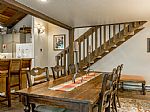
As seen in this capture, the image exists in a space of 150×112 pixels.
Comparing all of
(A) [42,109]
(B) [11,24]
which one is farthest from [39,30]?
(A) [42,109]

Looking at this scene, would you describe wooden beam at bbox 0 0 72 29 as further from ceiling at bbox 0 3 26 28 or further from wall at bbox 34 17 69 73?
ceiling at bbox 0 3 26 28

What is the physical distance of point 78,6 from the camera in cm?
413

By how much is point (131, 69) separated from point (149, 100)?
1956 mm

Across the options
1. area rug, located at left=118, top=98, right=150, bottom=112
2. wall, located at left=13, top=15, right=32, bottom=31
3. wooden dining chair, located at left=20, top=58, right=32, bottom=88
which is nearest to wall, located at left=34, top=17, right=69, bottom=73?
wall, located at left=13, top=15, right=32, bottom=31

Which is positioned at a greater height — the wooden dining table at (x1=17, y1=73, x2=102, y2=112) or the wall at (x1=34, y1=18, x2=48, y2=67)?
the wall at (x1=34, y1=18, x2=48, y2=67)

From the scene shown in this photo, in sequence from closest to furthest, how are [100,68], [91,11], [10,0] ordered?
[10,0]
[91,11]
[100,68]

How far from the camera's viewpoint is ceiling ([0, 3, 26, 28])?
807 cm

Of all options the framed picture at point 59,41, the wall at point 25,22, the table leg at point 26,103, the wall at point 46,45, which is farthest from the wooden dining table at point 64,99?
the wall at point 25,22

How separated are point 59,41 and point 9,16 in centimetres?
275

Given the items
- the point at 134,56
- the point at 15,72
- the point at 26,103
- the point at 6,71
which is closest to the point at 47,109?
the point at 26,103

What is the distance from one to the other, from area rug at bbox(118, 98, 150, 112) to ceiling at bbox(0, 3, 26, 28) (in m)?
6.17

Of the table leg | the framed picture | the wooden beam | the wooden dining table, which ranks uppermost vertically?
the wooden beam

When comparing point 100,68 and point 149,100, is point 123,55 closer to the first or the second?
point 100,68

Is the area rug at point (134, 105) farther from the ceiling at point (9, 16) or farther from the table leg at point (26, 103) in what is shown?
the ceiling at point (9, 16)
